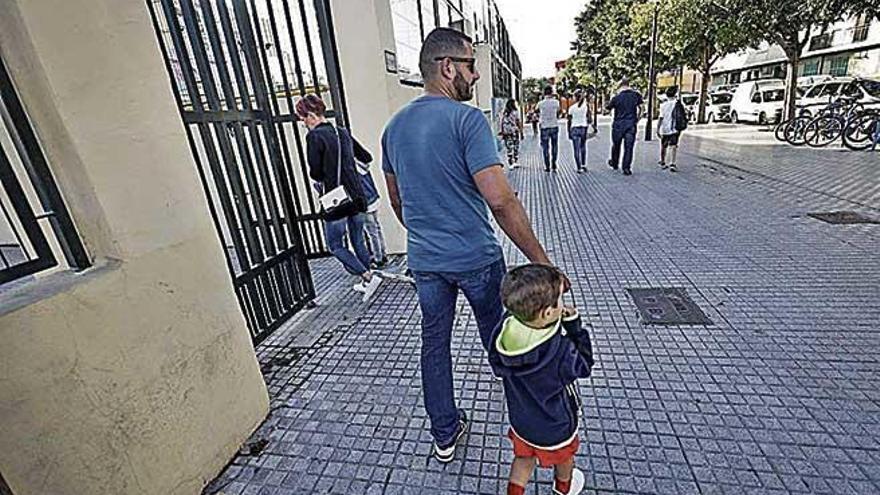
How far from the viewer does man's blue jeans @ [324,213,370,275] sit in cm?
400

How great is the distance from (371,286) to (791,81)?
55.0 ft

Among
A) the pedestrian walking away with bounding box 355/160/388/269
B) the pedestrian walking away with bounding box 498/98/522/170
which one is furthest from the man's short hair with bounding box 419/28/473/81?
the pedestrian walking away with bounding box 498/98/522/170

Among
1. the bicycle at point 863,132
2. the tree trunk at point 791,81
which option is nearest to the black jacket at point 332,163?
the bicycle at point 863,132

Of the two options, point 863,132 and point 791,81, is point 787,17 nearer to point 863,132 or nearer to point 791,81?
point 791,81

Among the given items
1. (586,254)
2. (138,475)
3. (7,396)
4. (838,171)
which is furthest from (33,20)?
(838,171)

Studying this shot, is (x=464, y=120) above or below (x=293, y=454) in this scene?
above

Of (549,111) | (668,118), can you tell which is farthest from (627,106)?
(549,111)

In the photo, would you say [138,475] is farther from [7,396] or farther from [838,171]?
[838,171]

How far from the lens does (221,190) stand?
305 centimetres

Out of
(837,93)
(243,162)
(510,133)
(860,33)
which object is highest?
(860,33)

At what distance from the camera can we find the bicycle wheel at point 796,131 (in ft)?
38.2

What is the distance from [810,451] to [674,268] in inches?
90.9

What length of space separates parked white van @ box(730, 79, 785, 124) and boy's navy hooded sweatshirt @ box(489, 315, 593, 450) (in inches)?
838

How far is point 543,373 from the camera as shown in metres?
1.51
